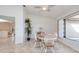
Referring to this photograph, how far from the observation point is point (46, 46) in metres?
4.96

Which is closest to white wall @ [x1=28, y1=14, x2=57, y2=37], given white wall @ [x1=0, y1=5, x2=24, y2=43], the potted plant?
the potted plant

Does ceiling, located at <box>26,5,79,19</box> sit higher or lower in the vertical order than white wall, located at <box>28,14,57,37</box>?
higher

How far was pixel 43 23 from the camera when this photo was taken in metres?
9.15

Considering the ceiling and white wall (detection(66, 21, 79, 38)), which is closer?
the ceiling

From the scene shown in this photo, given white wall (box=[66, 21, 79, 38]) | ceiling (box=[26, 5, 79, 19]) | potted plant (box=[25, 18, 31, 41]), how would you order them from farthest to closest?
1. potted plant (box=[25, 18, 31, 41])
2. white wall (box=[66, 21, 79, 38])
3. ceiling (box=[26, 5, 79, 19])

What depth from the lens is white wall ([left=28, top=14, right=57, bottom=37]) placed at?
8953mm

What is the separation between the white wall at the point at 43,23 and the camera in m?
8.95

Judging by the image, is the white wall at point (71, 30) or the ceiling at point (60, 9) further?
the white wall at point (71, 30)

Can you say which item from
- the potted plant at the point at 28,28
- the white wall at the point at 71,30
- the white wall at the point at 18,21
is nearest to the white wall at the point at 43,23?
the potted plant at the point at 28,28

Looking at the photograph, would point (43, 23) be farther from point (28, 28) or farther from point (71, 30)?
point (71, 30)

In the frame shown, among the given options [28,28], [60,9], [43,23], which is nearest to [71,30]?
[60,9]

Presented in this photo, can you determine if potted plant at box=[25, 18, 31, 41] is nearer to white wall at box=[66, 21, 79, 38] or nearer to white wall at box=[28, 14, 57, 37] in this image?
white wall at box=[28, 14, 57, 37]

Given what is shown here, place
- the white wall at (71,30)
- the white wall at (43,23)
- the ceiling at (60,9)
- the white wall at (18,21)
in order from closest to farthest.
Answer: the ceiling at (60,9) → the white wall at (71,30) → the white wall at (18,21) → the white wall at (43,23)

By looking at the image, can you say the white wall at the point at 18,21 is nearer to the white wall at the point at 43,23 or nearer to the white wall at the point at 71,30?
the white wall at the point at 43,23
